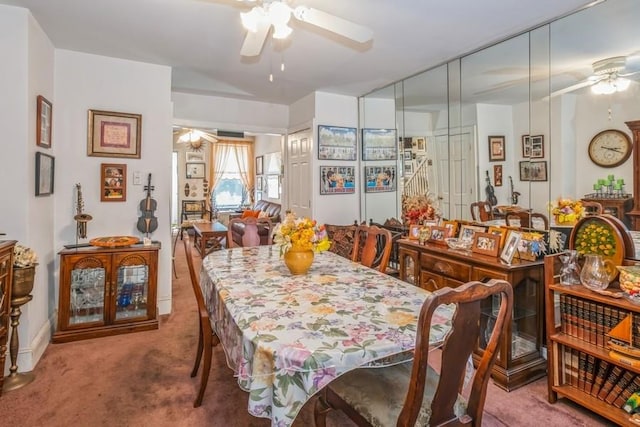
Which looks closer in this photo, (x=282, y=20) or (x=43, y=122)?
(x=282, y=20)

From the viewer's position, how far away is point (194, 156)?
918 cm

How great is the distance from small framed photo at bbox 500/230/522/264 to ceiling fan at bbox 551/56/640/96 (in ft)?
3.36

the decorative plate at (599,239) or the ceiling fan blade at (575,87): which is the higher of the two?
the ceiling fan blade at (575,87)

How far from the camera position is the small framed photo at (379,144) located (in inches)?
167

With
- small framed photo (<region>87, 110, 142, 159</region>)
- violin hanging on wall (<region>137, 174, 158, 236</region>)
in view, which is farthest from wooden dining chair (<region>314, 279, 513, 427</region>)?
small framed photo (<region>87, 110, 142, 159</region>)

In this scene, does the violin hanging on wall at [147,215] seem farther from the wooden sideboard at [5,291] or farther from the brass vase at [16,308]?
the wooden sideboard at [5,291]

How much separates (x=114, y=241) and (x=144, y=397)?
151 centimetres

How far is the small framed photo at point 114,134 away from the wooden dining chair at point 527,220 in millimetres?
3354

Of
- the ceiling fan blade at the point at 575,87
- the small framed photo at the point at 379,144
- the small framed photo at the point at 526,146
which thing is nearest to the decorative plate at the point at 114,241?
the small framed photo at the point at 379,144

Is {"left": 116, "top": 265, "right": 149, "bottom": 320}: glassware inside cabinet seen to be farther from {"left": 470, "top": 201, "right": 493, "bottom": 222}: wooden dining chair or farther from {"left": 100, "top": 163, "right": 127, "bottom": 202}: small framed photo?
{"left": 470, "top": 201, "right": 493, "bottom": 222}: wooden dining chair

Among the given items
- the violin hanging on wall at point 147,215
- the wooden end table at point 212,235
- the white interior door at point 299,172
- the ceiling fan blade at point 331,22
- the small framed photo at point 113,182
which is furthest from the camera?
the wooden end table at point 212,235

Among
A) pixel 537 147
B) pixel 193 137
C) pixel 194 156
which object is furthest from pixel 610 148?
pixel 194 156

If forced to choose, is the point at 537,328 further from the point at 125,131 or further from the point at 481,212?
the point at 125,131

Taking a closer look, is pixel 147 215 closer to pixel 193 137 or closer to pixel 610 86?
pixel 610 86
